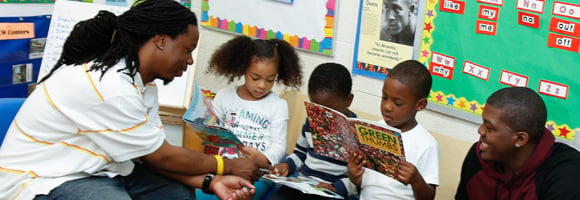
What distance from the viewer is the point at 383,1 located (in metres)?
2.98

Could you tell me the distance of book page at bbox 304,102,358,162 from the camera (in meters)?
2.34

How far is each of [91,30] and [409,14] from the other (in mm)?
1408

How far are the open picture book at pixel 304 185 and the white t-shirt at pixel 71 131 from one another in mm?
566

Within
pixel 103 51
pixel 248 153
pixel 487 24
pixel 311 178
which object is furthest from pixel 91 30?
pixel 487 24

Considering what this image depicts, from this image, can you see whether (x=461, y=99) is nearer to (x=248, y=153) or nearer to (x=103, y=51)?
(x=248, y=153)

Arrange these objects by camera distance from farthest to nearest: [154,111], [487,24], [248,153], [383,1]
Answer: [383,1] → [248,153] → [487,24] → [154,111]

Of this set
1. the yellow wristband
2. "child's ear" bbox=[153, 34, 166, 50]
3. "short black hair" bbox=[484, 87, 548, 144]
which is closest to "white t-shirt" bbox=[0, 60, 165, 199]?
"child's ear" bbox=[153, 34, 166, 50]

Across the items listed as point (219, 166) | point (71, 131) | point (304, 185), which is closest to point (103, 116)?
point (71, 131)

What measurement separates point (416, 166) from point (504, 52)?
637 millimetres

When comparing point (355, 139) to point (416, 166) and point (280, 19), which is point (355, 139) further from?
point (280, 19)

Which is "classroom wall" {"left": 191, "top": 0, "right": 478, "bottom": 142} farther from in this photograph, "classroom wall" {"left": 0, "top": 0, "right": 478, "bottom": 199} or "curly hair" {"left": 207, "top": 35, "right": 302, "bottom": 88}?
"curly hair" {"left": 207, "top": 35, "right": 302, "bottom": 88}

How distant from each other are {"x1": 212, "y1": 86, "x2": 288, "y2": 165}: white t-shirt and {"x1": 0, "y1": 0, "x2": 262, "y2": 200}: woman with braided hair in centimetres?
59

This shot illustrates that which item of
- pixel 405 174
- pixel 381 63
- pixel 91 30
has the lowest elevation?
pixel 405 174

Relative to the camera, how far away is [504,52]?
8.38 feet
